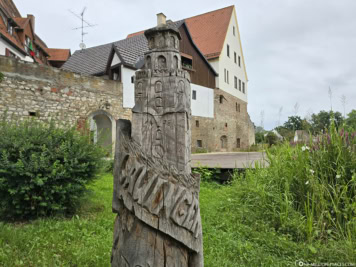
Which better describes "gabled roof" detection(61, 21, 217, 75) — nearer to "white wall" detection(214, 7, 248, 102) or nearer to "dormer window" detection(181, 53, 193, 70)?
"dormer window" detection(181, 53, 193, 70)

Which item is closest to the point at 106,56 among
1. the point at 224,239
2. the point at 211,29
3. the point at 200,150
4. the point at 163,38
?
the point at 200,150

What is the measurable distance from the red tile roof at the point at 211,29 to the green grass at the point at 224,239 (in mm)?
19440

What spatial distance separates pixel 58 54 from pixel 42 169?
98.1 feet

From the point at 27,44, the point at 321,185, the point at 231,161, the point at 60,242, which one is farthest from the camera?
the point at 27,44

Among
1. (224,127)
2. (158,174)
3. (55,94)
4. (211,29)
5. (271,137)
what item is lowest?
(158,174)

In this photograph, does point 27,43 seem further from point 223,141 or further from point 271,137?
point 271,137

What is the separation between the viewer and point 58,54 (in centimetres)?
3002

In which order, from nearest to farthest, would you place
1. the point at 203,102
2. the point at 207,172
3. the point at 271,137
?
1. the point at 207,172
2. the point at 271,137
3. the point at 203,102

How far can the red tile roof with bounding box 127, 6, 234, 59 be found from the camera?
22.5 m

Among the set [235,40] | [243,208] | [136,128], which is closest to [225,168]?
[243,208]

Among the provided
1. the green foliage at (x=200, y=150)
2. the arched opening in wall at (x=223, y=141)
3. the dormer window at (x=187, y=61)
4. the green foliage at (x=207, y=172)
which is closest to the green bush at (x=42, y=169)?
the green foliage at (x=207, y=172)

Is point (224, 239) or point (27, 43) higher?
point (27, 43)

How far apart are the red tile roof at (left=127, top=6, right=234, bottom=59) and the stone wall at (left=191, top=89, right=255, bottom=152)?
3834mm

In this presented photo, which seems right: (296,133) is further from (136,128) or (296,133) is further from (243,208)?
(136,128)
